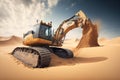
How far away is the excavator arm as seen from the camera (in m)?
11.4

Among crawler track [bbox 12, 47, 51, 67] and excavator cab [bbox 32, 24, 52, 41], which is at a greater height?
excavator cab [bbox 32, 24, 52, 41]

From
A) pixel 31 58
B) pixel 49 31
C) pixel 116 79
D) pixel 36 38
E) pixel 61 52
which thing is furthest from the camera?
pixel 61 52

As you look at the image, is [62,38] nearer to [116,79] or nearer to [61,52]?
[61,52]

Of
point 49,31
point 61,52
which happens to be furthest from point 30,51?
point 61,52

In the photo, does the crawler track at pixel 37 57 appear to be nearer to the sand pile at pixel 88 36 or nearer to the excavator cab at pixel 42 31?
the excavator cab at pixel 42 31

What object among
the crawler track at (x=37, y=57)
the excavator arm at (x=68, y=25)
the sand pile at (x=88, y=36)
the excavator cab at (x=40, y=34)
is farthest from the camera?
the sand pile at (x=88, y=36)

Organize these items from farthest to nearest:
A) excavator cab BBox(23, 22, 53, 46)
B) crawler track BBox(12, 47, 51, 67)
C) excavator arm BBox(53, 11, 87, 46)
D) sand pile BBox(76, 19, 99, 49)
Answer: sand pile BBox(76, 19, 99, 49), excavator arm BBox(53, 11, 87, 46), excavator cab BBox(23, 22, 53, 46), crawler track BBox(12, 47, 51, 67)

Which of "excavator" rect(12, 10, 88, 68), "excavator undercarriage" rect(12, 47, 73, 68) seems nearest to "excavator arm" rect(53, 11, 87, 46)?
"excavator" rect(12, 10, 88, 68)

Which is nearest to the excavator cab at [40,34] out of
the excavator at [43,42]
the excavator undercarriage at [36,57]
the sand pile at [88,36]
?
the excavator at [43,42]

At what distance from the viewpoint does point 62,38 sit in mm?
11609

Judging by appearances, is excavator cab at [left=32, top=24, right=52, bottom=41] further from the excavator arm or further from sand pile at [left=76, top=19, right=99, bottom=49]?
sand pile at [left=76, top=19, right=99, bottom=49]

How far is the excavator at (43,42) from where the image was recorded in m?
7.43

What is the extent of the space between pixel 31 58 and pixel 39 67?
1.08m

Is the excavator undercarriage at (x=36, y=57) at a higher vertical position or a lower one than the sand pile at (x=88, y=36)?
lower
